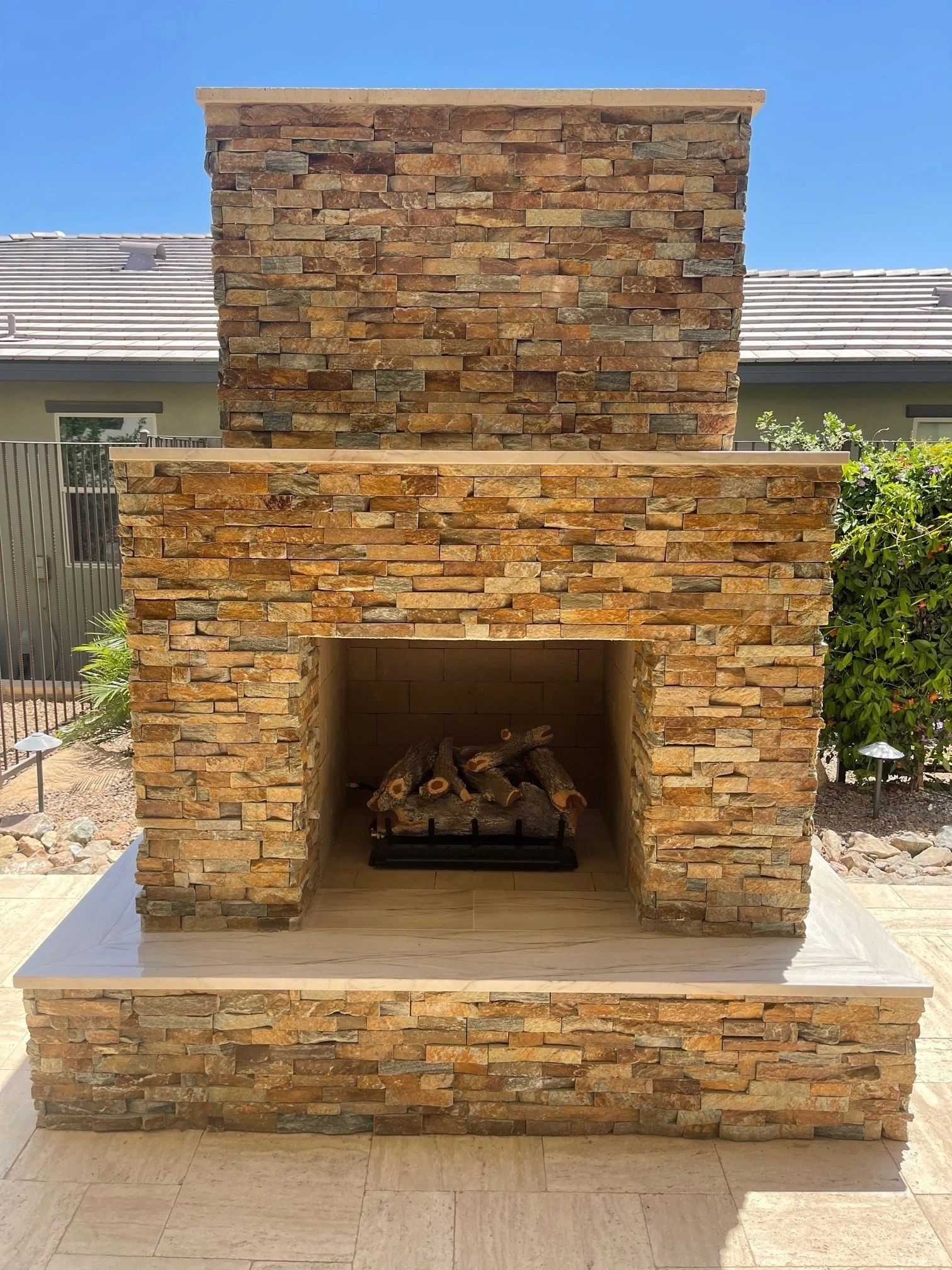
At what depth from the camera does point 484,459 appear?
114 inches

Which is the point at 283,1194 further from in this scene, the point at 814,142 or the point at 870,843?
the point at 814,142

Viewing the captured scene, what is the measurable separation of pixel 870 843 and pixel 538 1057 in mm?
3020

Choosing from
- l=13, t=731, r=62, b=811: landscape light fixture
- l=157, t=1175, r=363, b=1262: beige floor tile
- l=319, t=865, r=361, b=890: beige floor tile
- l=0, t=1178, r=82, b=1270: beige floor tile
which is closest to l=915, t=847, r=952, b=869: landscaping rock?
l=319, t=865, r=361, b=890: beige floor tile

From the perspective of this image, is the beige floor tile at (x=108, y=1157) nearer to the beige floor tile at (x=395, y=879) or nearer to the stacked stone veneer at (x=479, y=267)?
the beige floor tile at (x=395, y=879)

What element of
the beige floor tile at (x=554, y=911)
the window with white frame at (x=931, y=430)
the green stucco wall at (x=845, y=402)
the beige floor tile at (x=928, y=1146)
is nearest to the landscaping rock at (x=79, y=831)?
the beige floor tile at (x=554, y=911)

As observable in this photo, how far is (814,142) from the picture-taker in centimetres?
1288

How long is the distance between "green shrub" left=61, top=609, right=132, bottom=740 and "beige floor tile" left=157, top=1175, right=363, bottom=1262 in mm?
4595

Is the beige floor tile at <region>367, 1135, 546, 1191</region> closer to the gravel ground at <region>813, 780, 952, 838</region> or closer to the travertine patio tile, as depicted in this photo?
the travertine patio tile

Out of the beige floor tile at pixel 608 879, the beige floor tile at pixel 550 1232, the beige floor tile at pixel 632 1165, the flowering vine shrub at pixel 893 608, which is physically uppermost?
the flowering vine shrub at pixel 893 608

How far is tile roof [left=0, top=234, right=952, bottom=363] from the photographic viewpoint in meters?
8.07

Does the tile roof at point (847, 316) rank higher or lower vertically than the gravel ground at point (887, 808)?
higher

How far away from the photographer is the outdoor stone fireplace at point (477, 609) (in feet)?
9.68

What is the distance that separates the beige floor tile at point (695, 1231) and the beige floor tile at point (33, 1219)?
1.70 m

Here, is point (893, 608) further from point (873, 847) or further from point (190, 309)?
point (190, 309)
